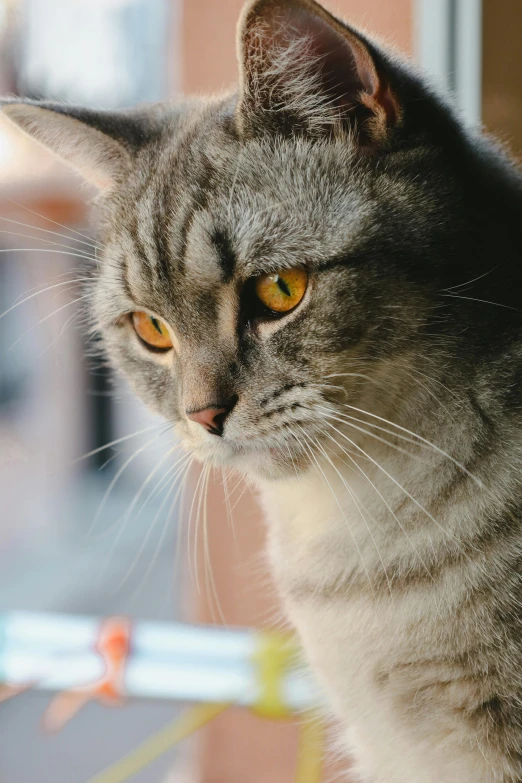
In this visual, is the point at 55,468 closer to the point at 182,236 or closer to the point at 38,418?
the point at 38,418

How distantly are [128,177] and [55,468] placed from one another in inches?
20.2

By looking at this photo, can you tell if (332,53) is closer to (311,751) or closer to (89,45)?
(89,45)

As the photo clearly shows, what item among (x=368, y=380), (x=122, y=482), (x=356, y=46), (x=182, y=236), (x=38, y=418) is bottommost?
(x=122, y=482)

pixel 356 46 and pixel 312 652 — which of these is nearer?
pixel 356 46

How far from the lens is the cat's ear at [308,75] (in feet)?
2.23

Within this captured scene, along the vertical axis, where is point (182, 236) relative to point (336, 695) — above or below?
above

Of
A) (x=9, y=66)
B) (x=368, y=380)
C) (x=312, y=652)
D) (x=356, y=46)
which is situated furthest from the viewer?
(x=9, y=66)

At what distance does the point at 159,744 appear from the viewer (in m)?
1.17

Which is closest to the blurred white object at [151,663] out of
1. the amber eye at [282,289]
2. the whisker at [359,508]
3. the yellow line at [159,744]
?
the yellow line at [159,744]

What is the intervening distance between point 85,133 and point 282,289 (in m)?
0.32

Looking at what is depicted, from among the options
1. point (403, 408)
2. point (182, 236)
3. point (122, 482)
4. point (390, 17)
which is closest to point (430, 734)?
point (403, 408)

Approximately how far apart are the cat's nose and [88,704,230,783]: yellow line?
51cm

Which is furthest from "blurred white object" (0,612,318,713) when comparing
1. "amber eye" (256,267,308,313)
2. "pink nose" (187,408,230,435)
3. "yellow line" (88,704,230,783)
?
"amber eye" (256,267,308,313)

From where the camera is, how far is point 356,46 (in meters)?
0.67
